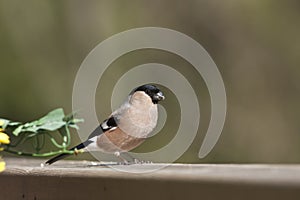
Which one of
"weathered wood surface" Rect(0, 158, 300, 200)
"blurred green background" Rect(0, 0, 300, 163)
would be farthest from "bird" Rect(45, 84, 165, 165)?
"blurred green background" Rect(0, 0, 300, 163)

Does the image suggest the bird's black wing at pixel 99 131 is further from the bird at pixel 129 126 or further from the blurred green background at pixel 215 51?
the blurred green background at pixel 215 51

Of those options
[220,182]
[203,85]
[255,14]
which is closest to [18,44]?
[203,85]

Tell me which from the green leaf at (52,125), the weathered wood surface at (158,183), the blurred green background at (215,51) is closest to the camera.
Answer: the weathered wood surface at (158,183)

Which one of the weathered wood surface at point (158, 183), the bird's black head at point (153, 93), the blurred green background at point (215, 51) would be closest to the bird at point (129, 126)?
the bird's black head at point (153, 93)

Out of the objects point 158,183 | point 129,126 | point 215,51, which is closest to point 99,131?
point 129,126

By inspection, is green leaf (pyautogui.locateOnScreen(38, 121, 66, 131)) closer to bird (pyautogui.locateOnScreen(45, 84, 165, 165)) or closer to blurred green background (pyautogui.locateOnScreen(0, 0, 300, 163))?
bird (pyautogui.locateOnScreen(45, 84, 165, 165))

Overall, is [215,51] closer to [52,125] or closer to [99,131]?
[99,131]

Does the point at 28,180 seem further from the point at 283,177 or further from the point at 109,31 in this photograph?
the point at 109,31
